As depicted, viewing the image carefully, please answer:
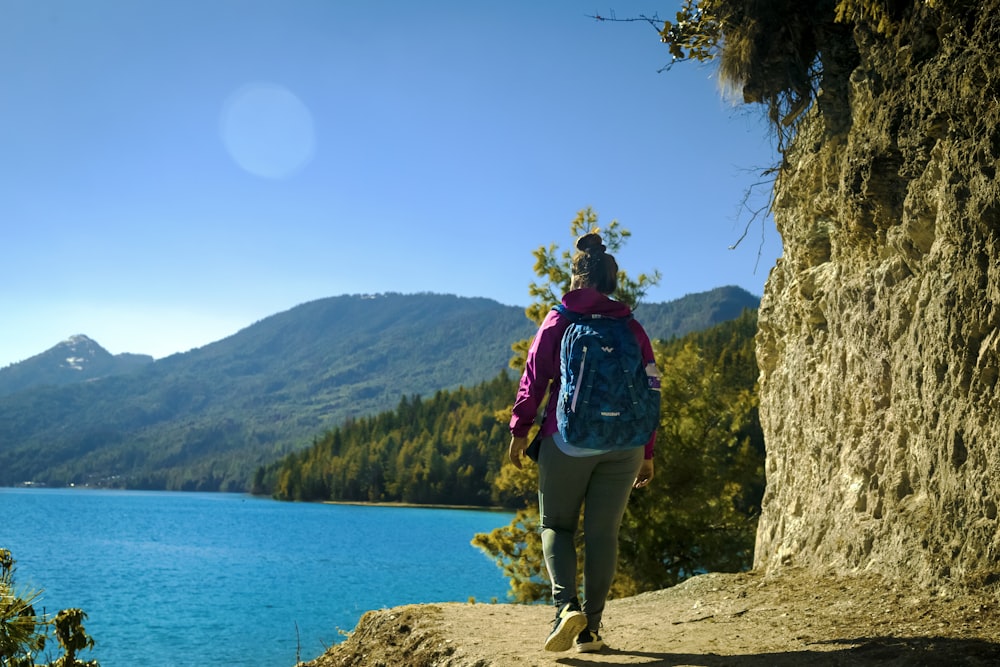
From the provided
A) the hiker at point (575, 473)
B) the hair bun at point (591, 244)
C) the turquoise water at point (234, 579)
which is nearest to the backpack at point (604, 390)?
the hiker at point (575, 473)

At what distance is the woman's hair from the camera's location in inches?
180

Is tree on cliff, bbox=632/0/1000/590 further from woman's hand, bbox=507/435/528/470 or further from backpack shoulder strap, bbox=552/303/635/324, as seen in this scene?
woman's hand, bbox=507/435/528/470

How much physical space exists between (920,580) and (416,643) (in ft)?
11.1

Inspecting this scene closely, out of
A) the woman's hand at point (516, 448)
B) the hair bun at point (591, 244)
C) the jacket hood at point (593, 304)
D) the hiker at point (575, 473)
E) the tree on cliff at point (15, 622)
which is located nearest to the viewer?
the hiker at point (575, 473)

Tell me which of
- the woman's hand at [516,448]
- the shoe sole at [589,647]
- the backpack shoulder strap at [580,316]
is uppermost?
the backpack shoulder strap at [580,316]

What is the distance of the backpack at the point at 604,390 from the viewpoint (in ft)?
13.5

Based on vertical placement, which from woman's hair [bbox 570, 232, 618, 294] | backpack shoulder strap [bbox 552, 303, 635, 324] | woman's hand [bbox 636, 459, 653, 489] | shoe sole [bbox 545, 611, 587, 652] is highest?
woman's hair [bbox 570, 232, 618, 294]

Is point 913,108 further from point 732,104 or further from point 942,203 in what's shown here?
point 732,104

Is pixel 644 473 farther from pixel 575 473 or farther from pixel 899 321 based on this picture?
pixel 899 321

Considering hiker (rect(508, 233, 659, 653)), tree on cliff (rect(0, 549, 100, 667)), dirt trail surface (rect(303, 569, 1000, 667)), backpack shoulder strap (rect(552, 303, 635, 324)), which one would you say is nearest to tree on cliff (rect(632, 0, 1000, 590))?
dirt trail surface (rect(303, 569, 1000, 667))

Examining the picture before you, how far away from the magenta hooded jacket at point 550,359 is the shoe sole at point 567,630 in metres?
0.95

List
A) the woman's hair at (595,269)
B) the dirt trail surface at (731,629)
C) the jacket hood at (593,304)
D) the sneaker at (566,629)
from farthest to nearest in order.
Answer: the woman's hair at (595,269)
the jacket hood at (593,304)
the sneaker at (566,629)
the dirt trail surface at (731,629)

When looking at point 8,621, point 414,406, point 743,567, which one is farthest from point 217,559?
point 414,406

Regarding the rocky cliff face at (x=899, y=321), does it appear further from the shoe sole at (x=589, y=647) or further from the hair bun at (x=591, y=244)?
the hair bun at (x=591, y=244)
